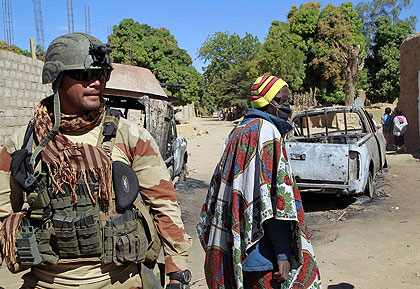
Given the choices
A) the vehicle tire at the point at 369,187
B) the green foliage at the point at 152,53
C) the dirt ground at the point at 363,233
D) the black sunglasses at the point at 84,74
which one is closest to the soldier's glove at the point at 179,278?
the black sunglasses at the point at 84,74

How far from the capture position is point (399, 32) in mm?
30266

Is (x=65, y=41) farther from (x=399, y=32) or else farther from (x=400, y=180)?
(x=399, y=32)

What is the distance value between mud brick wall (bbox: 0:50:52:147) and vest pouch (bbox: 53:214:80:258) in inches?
227

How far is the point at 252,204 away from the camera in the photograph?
2.18 m

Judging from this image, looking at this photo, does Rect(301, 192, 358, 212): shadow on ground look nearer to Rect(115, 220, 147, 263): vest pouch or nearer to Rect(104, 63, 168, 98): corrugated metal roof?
Rect(104, 63, 168, 98): corrugated metal roof

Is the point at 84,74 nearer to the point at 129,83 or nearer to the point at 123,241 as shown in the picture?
the point at 123,241

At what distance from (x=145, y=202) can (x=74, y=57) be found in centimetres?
70

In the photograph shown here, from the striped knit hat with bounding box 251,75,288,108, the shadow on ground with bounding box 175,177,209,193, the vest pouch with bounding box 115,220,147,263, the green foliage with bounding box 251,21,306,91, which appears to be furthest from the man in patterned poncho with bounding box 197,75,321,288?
the green foliage with bounding box 251,21,306,91

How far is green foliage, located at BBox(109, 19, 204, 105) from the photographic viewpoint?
33719 mm

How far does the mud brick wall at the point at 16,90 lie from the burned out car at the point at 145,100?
1.60m

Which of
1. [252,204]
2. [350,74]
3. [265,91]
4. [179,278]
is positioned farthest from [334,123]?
[179,278]

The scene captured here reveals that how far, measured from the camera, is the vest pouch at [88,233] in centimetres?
169

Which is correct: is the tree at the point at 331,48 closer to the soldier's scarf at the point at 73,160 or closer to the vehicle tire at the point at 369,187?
the vehicle tire at the point at 369,187

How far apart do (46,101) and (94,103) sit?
0.83 ft
